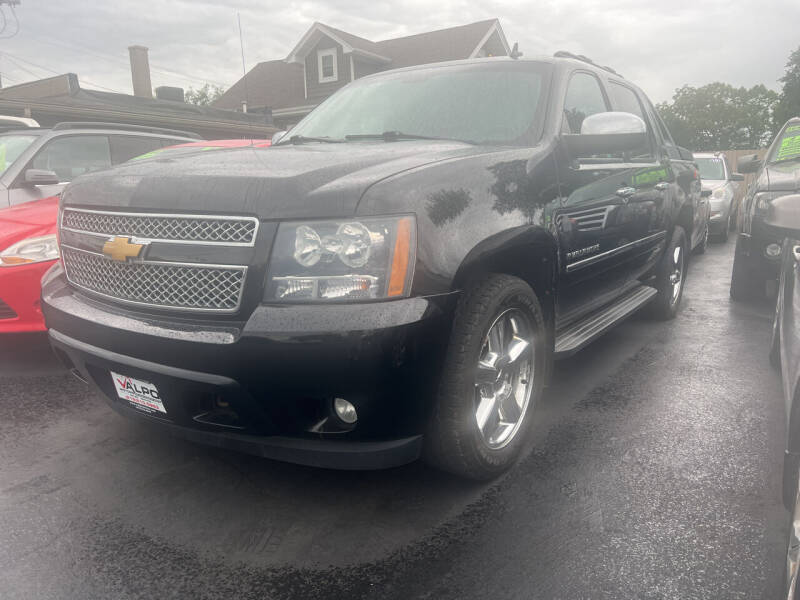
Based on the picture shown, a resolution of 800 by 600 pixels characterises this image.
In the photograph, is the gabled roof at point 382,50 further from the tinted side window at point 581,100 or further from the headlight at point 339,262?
the headlight at point 339,262

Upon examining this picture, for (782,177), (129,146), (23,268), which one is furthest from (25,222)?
(782,177)

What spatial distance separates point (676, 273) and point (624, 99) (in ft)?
5.66

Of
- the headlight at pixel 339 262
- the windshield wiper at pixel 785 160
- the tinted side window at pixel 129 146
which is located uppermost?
the tinted side window at pixel 129 146

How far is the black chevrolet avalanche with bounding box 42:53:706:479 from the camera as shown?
2.12 meters

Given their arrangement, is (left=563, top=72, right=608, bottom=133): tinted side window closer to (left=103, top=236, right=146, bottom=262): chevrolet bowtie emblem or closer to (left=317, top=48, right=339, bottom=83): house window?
(left=103, top=236, right=146, bottom=262): chevrolet bowtie emblem

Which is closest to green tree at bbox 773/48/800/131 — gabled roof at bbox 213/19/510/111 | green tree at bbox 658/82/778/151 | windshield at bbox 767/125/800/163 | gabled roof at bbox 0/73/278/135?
green tree at bbox 658/82/778/151

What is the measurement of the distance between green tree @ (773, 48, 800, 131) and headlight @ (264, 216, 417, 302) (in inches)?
2094

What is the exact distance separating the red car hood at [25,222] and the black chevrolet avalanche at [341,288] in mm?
1432

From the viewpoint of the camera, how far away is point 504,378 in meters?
2.79

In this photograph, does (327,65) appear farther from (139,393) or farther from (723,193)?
(139,393)

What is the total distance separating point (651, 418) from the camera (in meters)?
3.46

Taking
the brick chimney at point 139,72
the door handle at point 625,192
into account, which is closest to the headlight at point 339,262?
the door handle at point 625,192

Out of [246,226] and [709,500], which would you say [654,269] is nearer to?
[709,500]

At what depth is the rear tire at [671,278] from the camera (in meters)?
5.18
